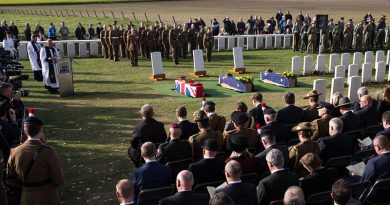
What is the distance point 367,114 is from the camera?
10.4 metres

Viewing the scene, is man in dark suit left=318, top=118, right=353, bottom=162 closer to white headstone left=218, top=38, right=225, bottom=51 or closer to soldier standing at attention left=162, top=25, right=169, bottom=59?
soldier standing at attention left=162, top=25, right=169, bottom=59

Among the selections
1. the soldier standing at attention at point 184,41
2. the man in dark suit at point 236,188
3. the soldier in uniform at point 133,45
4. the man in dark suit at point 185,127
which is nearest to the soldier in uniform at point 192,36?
the soldier standing at attention at point 184,41

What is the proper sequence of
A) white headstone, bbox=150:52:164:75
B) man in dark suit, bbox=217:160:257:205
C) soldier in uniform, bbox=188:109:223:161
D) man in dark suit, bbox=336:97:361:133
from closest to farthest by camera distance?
man in dark suit, bbox=217:160:257:205
soldier in uniform, bbox=188:109:223:161
man in dark suit, bbox=336:97:361:133
white headstone, bbox=150:52:164:75

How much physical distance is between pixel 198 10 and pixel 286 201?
5870 centimetres

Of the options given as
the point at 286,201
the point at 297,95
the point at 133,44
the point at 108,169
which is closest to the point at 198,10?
the point at 133,44

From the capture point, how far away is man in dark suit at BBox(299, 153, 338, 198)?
686 centimetres

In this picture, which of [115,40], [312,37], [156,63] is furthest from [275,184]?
[312,37]

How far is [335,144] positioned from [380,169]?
1093 mm

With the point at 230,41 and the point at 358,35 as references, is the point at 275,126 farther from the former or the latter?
the point at 358,35

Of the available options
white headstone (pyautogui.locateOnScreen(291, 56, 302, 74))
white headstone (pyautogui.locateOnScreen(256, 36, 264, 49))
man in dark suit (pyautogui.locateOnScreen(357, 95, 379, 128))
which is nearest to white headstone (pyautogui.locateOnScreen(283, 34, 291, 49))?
white headstone (pyautogui.locateOnScreen(256, 36, 264, 49))

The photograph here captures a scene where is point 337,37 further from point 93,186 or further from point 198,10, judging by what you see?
point 198,10

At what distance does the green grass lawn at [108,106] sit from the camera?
1067 cm

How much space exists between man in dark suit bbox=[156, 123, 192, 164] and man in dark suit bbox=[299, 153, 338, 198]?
7.30 ft

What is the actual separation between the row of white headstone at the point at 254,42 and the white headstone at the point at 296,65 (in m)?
9.81
